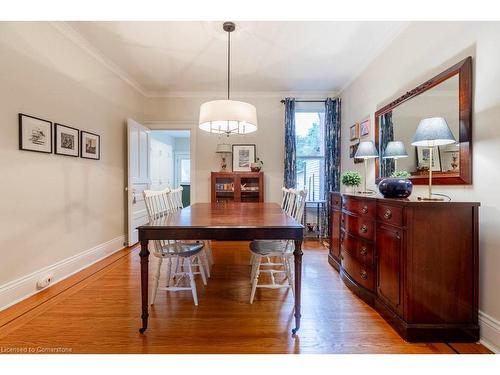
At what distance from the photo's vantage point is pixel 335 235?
2.95 metres

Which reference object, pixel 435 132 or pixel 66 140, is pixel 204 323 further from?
pixel 66 140

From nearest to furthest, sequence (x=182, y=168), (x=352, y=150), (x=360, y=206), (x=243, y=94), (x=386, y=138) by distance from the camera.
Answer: (x=360, y=206), (x=386, y=138), (x=352, y=150), (x=243, y=94), (x=182, y=168)

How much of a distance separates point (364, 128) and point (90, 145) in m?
3.65

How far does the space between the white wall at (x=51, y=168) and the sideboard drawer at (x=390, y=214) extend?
309 centimetres

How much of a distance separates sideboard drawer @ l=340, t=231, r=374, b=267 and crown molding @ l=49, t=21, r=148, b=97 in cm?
369

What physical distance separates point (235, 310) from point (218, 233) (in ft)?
2.68

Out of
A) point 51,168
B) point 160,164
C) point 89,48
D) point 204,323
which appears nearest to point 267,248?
point 204,323

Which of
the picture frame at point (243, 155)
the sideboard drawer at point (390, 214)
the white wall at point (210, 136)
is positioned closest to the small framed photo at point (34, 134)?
the white wall at point (210, 136)

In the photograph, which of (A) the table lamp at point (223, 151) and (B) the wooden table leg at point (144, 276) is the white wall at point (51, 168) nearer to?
(B) the wooden table leg at point (144, 276)

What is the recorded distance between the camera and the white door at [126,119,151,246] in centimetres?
373

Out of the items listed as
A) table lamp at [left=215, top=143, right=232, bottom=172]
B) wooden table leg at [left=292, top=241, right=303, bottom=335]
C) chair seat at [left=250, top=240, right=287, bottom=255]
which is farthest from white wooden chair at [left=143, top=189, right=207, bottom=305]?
table lamp at [left=215, top=143, right=232, bottom=172]

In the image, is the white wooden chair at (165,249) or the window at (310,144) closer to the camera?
the white wooden chair at (165,249)

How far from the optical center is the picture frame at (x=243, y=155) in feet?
14.9
